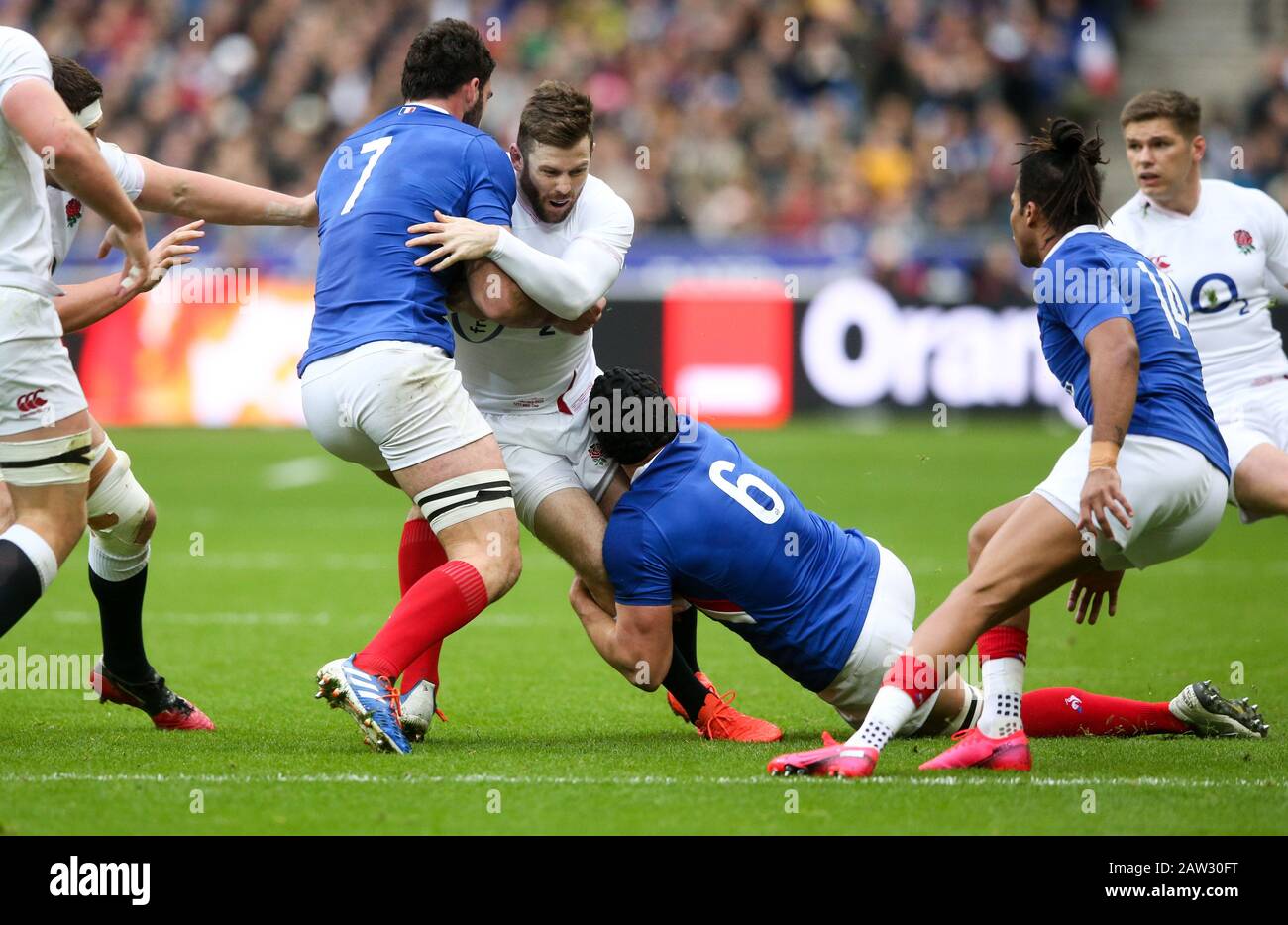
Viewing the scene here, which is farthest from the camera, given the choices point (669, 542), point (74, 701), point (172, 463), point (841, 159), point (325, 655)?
point (841, 159)

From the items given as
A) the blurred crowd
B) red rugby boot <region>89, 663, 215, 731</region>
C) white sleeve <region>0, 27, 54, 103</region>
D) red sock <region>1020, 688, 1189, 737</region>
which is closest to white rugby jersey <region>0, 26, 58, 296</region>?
white sleeve <region>0, 27, 54, 103</region>

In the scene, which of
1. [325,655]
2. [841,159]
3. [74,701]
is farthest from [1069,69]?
[74,701]

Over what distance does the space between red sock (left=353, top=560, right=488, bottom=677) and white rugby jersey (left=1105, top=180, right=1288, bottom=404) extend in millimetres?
3381

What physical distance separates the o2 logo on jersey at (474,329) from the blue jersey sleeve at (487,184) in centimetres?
57

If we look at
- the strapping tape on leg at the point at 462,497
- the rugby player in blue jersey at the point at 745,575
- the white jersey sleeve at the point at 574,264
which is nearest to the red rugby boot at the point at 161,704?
the strapping tape on leg at the point at 462,497

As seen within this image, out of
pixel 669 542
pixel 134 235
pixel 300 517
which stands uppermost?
pixel 134 235

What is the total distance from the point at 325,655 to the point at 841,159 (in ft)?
46.9

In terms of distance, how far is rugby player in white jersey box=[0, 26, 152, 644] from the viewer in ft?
15.8

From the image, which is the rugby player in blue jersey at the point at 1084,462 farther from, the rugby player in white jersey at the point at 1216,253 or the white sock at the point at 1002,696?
the rugby player in white jersey at the point at 1216,253

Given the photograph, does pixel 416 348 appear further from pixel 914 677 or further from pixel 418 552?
pixel 914 677

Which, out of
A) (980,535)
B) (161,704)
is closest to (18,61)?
(161,704)

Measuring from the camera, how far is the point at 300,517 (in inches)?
515

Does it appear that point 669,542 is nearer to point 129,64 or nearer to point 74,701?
point 74,701

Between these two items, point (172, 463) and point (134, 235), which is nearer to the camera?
point (134, 235)
